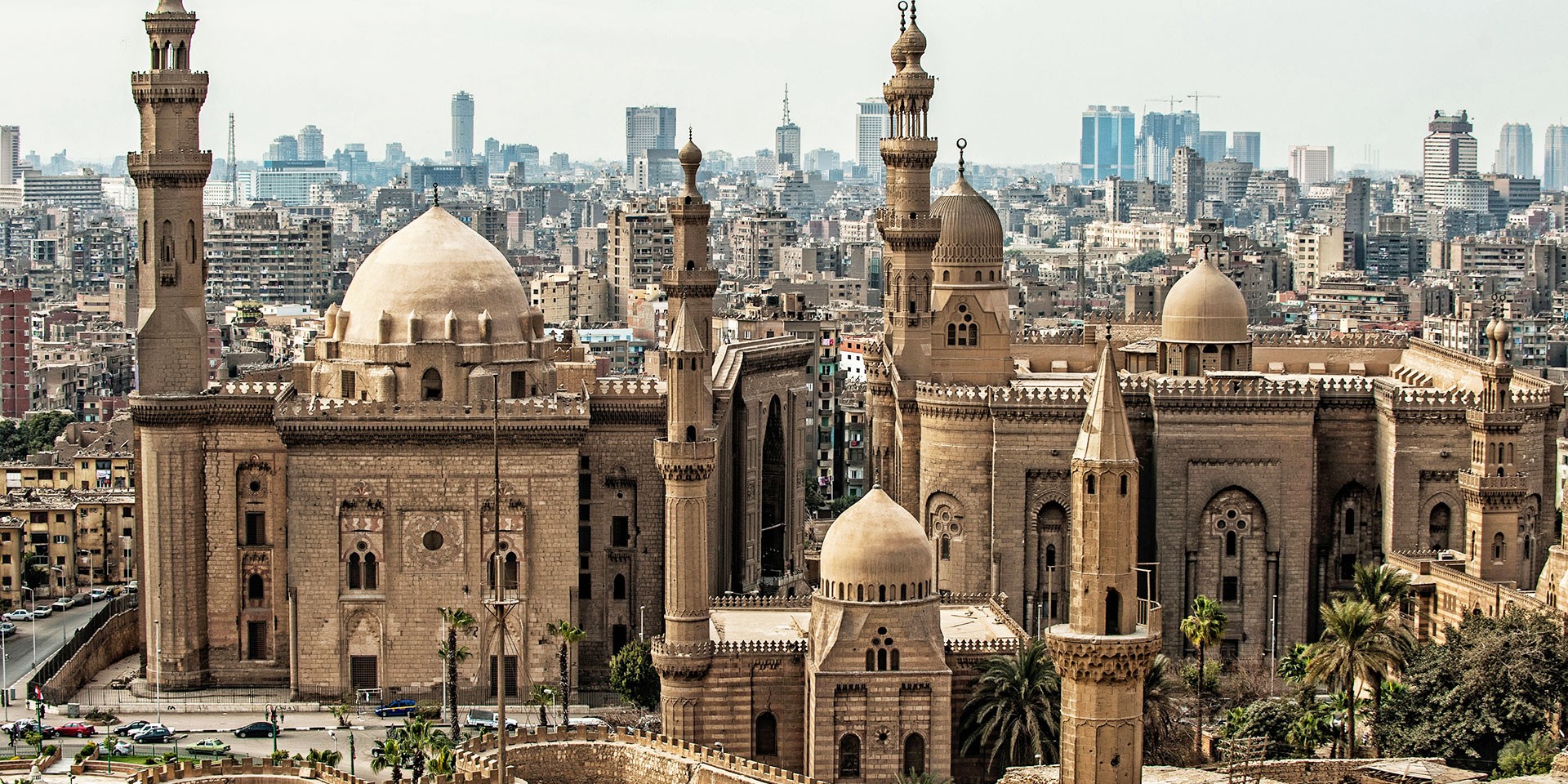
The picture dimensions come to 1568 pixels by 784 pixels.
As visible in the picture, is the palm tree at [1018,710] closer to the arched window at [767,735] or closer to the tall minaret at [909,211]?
the arched window at [767,735]

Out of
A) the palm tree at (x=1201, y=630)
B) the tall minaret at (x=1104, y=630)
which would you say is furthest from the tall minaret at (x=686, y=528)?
the tall minaret at (x=1104, y=630)

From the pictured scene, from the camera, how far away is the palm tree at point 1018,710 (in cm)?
4950

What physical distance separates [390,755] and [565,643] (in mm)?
9630

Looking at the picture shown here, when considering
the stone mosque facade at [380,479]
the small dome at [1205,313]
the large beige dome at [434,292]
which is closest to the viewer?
the stone mosque facade at [380,479]

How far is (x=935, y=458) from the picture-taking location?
59969 mm

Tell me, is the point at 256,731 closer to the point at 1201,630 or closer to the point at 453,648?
the point at 453,648

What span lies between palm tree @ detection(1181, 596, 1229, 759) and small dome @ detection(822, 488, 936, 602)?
6835mm

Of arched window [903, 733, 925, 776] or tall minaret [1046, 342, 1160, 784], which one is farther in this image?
arched window [903, 733, 925, 776]

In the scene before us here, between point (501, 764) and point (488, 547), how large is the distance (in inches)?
585

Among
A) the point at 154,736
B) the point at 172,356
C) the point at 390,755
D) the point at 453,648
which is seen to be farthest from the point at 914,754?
the point at 172,356

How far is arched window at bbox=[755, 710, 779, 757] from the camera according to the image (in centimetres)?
5109

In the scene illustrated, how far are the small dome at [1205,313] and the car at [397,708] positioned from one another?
1863 centimetres

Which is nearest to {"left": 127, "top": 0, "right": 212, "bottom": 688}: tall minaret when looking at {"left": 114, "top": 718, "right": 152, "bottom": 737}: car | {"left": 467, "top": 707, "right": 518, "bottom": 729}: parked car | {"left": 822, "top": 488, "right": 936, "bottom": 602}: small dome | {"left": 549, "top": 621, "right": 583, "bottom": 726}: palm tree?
{"left": 114, "top": 718, "right": 152, "bottom": 737}: car

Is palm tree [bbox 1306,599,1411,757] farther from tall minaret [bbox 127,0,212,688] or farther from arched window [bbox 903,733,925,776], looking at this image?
tall minaret [bbox 127,0,212,688]
